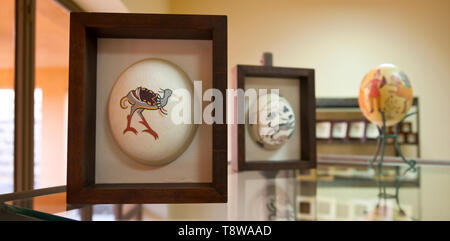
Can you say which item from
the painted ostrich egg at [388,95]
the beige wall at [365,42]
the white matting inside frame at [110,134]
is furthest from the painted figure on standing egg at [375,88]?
the beige wall at [365,42]

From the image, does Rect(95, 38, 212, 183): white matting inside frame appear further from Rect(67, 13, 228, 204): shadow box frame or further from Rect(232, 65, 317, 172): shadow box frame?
Rect(232, 65, 317, 172): shadow box frame

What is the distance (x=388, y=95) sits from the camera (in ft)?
2.57

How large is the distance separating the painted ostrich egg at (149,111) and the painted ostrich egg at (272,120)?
0.30 meters

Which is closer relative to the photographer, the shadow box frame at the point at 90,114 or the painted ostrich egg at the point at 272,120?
the shadow box frame at the point at 90,114

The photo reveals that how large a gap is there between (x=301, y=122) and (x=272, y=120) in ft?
0.35

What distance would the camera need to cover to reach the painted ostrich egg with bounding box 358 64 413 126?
79 cm

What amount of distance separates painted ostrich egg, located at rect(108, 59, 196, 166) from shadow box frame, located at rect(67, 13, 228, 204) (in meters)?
0.04

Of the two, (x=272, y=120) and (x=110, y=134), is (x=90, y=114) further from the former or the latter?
(x=272, y=120)

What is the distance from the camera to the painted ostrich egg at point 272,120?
66cm

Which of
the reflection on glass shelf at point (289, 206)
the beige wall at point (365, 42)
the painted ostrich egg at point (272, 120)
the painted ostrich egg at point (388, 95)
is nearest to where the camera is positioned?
the reflection on glass shelf at point (289, 206)

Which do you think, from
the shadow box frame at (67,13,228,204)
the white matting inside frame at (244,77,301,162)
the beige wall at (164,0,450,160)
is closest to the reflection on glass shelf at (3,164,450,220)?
the shadow box frame at (67,13,228,204)

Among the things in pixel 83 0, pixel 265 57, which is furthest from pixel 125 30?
pixel 83 0

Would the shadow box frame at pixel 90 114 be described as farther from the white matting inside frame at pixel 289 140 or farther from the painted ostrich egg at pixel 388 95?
the painted ostrich egg at pixel 388 95
